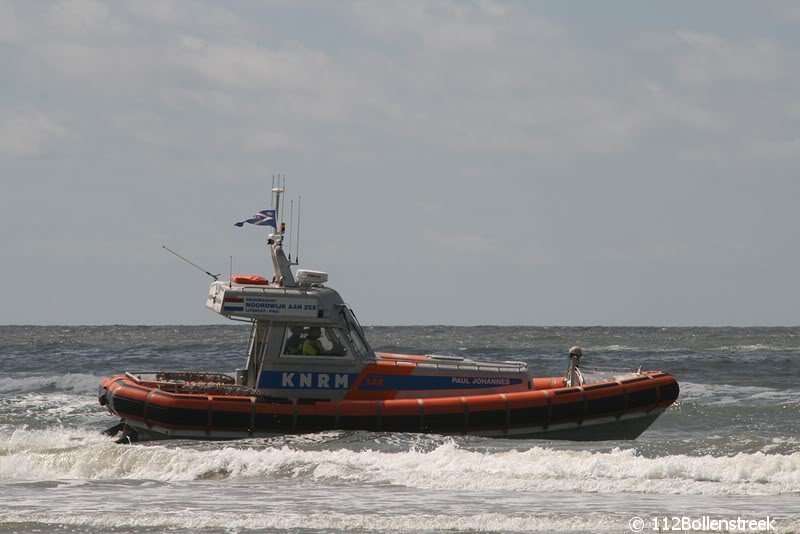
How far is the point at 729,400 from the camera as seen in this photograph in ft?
80.7

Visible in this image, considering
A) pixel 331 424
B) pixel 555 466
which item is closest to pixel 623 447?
pixel 555 466

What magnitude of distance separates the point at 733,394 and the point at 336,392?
1277cm

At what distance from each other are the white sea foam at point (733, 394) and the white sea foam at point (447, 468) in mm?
10399

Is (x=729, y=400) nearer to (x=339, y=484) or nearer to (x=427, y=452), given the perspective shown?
(x=427, y=452)

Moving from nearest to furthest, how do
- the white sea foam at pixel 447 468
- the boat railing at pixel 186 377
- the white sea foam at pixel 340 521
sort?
the white sea foam at pixel 340 521, the white sea foam at pixel 447 468, the boat railing at pixel 186 377

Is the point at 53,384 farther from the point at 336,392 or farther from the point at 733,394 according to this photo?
the point at 336,392

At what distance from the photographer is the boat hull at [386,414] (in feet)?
50.6

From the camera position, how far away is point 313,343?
624 inches

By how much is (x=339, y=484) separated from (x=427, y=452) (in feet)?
5.37

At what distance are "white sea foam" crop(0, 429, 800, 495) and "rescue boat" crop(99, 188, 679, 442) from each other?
1.62ft

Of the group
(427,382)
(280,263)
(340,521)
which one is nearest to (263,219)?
(280,263)

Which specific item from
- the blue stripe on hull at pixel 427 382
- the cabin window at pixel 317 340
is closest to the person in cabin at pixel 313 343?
the cabin window at pixel 317 340

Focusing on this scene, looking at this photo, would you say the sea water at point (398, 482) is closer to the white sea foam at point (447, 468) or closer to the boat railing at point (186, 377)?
the white sea foam at point (447, 468)

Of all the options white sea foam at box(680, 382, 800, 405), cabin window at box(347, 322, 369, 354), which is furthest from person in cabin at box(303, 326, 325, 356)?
white sea foam at box(680, 382, 800, 405)
